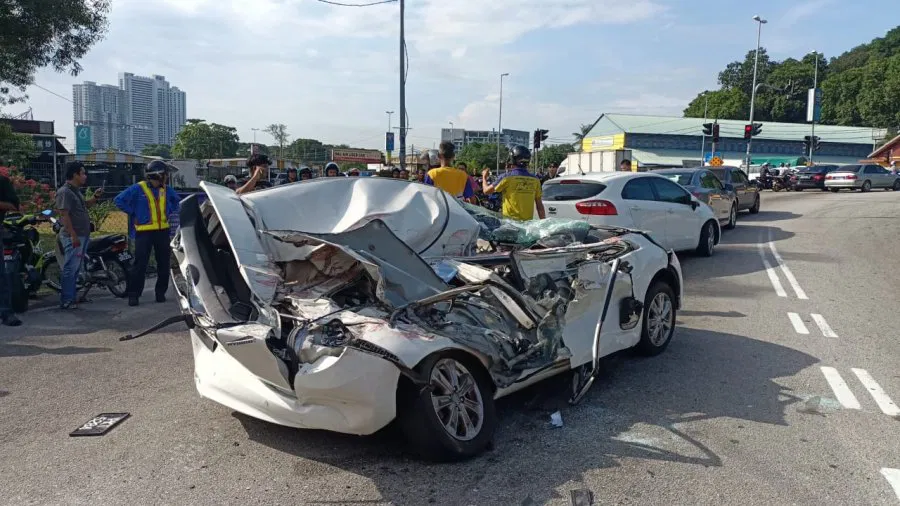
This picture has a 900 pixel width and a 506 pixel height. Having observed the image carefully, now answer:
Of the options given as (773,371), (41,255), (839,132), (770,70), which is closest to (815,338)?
(773,371)

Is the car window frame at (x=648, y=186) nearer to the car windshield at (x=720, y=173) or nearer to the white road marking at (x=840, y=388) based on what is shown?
the white road marking at (x=840, y=388)

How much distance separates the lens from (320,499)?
3.50 metres

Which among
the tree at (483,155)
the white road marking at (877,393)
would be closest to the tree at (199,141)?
the tree at (483,155)

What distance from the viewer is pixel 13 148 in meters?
20.5

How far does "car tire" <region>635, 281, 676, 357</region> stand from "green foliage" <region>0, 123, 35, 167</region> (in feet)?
59.6

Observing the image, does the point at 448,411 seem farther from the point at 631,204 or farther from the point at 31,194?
the point at 31,194

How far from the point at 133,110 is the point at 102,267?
7083 cm

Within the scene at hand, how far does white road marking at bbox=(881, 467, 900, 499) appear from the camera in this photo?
3.65 meters

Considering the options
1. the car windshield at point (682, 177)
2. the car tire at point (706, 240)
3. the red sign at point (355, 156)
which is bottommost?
the car tire at point (706, 240)

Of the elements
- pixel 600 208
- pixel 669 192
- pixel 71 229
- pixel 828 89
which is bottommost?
pixel 71 229

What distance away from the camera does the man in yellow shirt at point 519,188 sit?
822cm

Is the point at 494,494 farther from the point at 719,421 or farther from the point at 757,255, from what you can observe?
the point at 757,255

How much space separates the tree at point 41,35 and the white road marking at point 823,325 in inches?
615

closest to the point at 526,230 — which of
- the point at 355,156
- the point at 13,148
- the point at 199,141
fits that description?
the point at 13,148
